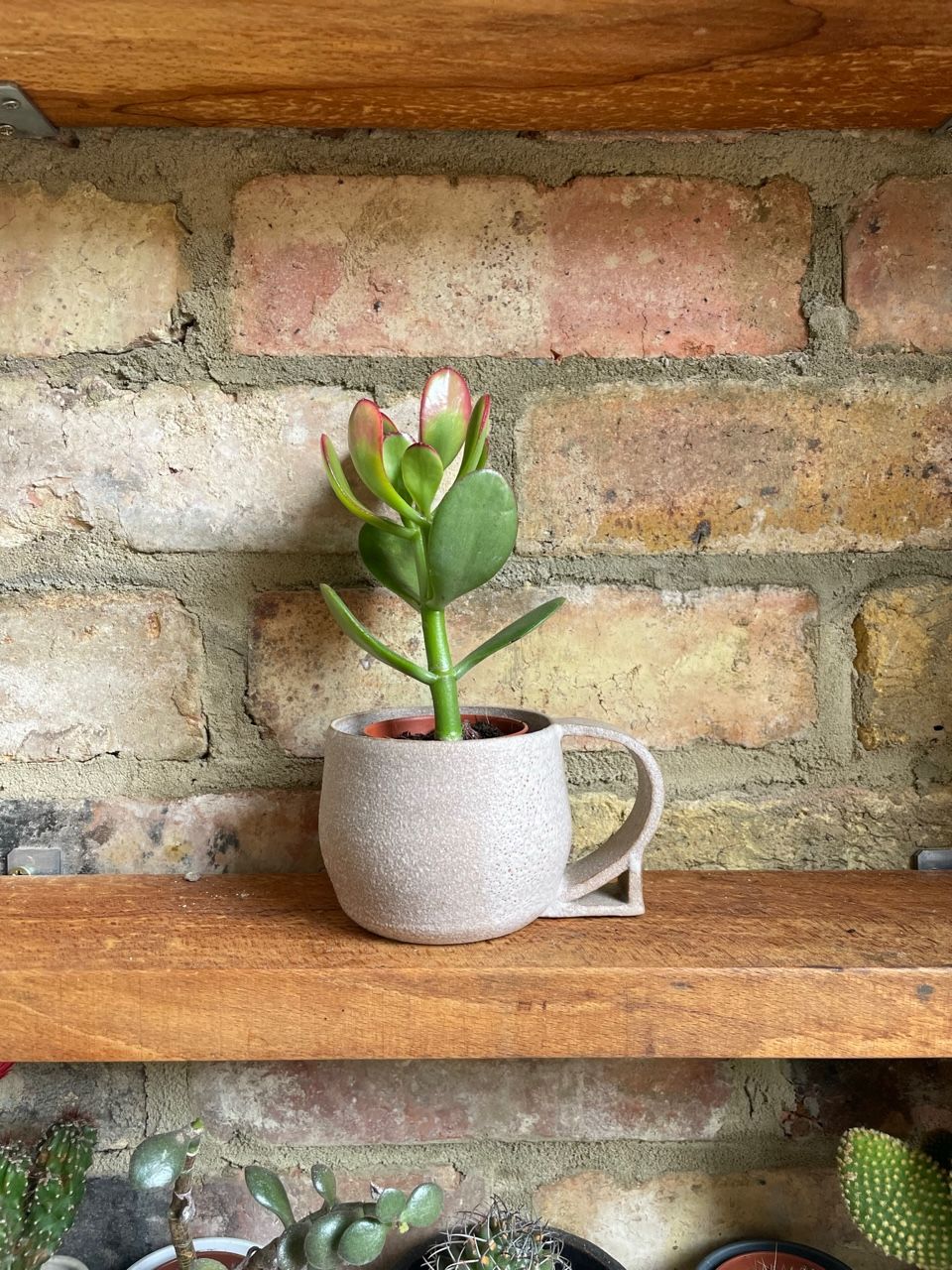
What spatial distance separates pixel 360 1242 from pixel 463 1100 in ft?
0.45

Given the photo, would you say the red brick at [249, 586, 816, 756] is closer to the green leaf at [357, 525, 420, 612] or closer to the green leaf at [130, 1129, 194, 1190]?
the green leaf at [357, 525, 420, 612]

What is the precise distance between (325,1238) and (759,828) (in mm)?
317

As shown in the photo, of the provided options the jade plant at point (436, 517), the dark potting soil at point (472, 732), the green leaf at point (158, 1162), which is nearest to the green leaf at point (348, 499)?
the jade plant at point (436, 517)

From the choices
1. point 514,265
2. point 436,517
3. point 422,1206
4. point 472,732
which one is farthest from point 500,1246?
point 514,265

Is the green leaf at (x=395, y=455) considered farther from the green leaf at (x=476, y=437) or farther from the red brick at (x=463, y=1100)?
the red brick at (x=463, y=1100)

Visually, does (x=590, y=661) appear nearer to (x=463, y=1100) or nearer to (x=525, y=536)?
(x=525, y=536)

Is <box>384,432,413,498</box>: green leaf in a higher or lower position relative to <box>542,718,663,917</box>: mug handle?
higher

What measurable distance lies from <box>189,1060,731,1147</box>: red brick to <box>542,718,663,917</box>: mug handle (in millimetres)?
141

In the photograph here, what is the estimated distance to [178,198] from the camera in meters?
0.56

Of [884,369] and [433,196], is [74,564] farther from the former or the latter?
[884,369]

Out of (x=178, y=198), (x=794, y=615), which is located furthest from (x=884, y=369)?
(x=178, y=198)

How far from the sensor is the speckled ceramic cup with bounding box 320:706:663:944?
44 cm

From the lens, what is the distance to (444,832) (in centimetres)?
44

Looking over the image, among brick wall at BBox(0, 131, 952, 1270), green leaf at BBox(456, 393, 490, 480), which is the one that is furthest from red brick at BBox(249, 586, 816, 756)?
green leaf at BBox(456, 393, 490, 480)
